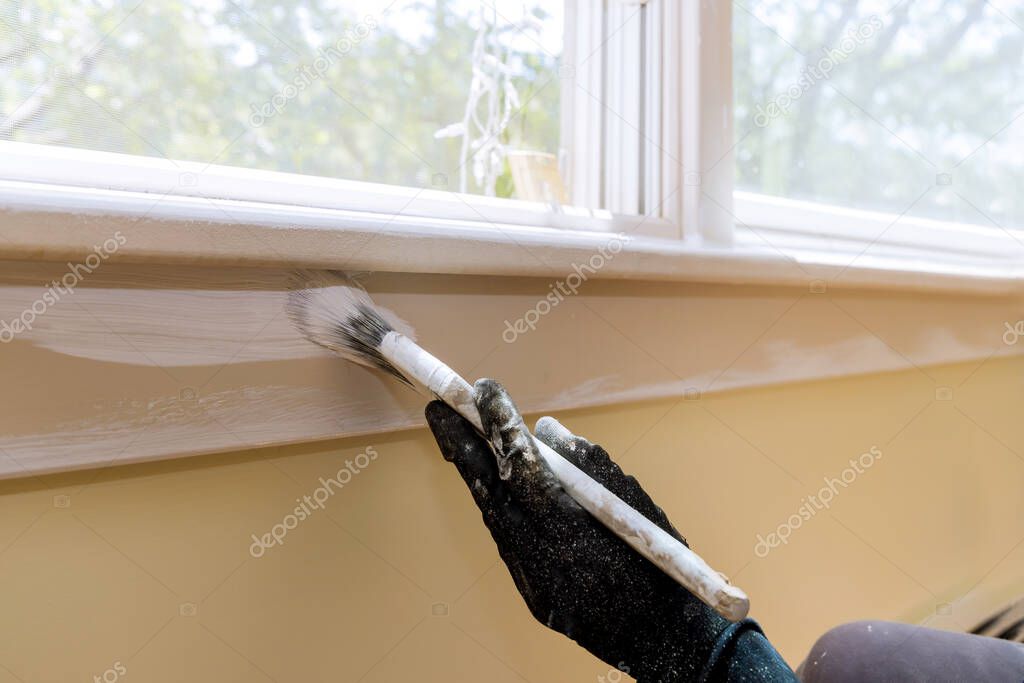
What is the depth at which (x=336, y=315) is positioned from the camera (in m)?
0.56

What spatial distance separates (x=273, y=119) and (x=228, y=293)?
0.23 m

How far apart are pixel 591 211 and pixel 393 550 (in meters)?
0.47

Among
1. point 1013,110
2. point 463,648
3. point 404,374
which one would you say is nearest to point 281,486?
point 404,374

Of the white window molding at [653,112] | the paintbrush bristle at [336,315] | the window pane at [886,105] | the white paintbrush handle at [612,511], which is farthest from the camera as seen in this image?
the window pane at [886,105]

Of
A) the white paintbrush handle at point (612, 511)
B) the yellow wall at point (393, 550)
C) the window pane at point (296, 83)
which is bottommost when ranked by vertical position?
the yellow wall at point (393, 550)

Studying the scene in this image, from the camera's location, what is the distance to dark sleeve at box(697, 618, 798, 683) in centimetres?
47

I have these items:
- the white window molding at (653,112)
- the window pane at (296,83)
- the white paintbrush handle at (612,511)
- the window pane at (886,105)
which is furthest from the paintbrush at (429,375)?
the window pane at (886,105)

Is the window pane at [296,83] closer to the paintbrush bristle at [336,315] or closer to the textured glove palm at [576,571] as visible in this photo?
the paintbrush bristle at [336,315]

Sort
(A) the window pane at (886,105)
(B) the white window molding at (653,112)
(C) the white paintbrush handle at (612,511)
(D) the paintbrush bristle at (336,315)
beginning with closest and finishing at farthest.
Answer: (C) the white paintbrush handle at (612,511) < (D) the paintbrush bristle at (336,315) < (B) the white window molding at (653,112) < (A) the window pane at (886,105)

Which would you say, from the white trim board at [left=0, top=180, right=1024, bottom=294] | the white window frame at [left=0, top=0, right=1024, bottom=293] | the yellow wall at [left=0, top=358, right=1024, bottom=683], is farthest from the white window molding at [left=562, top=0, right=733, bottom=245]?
the yellow wall at [left=0, top=358, right=1024, bottom=683]

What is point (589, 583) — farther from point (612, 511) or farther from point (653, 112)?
point (653, 112)

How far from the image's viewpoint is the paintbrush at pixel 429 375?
408 millimetres

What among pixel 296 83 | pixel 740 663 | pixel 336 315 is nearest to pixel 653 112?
pixel 296 83

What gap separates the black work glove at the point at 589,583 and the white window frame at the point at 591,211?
182mm
